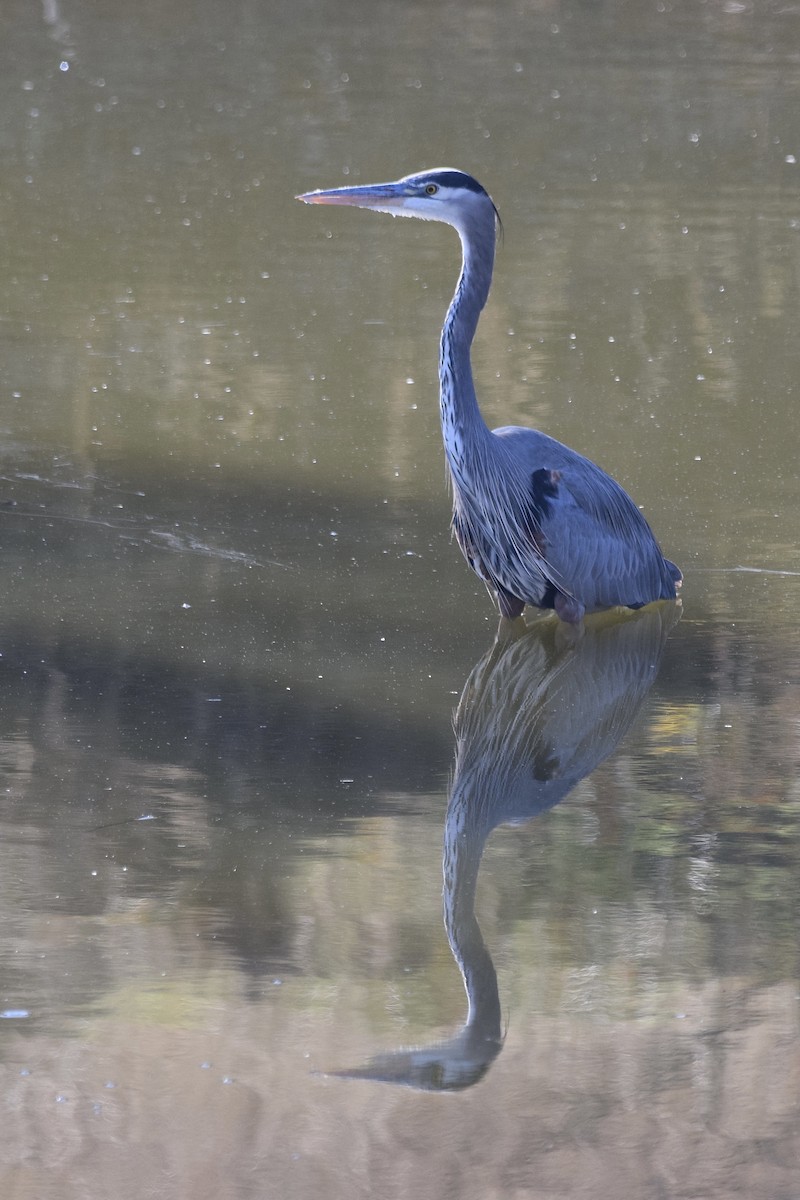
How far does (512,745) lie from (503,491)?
1.10m

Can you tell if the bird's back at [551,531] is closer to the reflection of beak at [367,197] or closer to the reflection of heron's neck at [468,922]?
the reflection of beak at [367,197]

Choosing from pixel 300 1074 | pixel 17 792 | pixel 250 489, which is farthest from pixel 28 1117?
pixel 250 489

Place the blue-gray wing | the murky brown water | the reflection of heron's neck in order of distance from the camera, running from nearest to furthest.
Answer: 1. the murky brown water
2. the reflection of heron's neck
3. the blue-gray wing

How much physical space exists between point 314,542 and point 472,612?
841 mm

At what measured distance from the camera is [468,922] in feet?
15.5

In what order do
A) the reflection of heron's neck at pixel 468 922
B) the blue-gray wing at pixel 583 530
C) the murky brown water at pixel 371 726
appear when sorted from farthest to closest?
the blue-gray wing at pixel 583 530 → the reflection of heron's neck at pixel 468 922 → the murky brown water at pixel 371 726

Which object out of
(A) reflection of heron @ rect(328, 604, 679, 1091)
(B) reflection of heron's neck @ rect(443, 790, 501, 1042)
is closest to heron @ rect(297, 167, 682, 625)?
(A) reflection of heron @ rect(328, 604, 679, 1091)

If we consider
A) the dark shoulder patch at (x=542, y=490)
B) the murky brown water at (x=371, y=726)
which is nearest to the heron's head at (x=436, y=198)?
the dark shoulder patch at (x=542, y=490)

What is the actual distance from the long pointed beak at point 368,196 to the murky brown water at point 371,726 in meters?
1.35

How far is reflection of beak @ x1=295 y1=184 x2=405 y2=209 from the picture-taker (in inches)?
258

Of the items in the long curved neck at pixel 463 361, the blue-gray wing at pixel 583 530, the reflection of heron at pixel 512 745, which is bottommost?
the reflection of heron at pixel 512 745

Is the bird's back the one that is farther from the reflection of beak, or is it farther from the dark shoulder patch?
the reflection of beak

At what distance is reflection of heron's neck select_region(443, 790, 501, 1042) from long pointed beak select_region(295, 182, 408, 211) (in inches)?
87.0

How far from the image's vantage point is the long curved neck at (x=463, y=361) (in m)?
6.54
